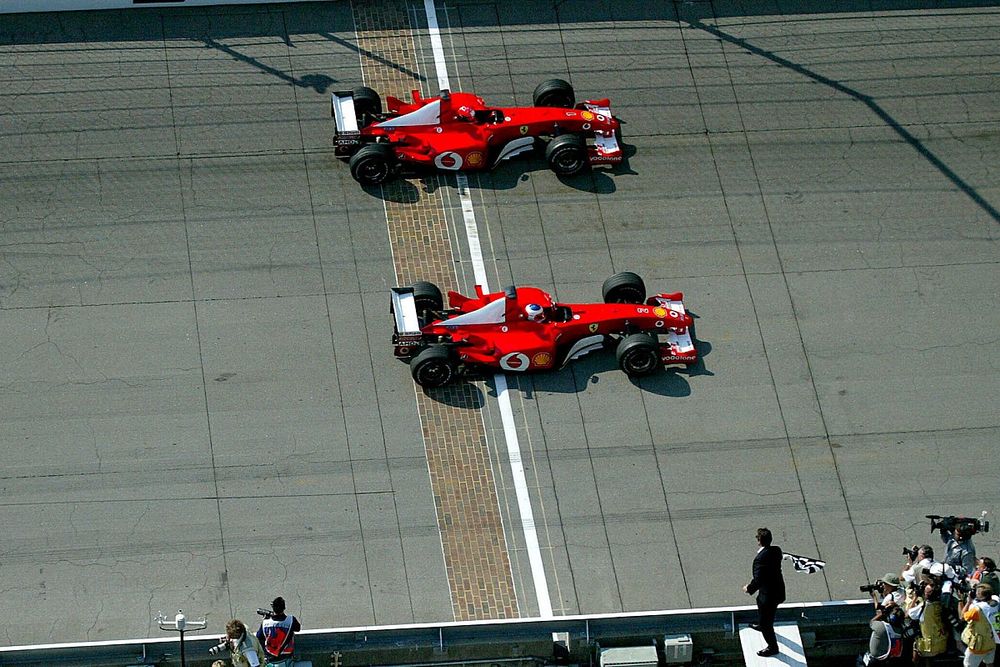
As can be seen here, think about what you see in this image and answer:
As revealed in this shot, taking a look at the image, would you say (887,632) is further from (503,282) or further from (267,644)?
(503,282)

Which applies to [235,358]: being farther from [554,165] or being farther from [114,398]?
[554,165]

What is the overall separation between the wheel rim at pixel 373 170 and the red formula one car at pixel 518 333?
2.83 m

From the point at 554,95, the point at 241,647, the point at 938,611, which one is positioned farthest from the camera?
the point at 554,95

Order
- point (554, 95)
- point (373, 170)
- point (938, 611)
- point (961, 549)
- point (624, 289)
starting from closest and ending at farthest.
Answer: point (938, 611), point (961, 549), point (624, 289), point (373, 170), point (554, 95)

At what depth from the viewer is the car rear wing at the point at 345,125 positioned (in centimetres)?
2716

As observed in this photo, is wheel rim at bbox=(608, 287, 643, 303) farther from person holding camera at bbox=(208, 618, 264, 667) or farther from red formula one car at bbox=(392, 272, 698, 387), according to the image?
person holding camera at bbox=(208, 618, 264, 667)

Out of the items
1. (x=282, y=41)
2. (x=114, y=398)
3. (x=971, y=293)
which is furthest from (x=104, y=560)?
(x=971, y=293)

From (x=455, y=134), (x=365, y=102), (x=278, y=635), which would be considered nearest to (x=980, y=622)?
(x=278, y=635)

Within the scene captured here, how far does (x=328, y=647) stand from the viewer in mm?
20312

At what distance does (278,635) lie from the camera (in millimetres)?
19781

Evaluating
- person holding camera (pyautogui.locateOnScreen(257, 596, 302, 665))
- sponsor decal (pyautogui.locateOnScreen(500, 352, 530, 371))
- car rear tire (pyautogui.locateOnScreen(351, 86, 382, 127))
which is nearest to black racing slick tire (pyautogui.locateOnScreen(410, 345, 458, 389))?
sponsor decal (pyautogui.locateOnScreen(500, 352, 530, 371))

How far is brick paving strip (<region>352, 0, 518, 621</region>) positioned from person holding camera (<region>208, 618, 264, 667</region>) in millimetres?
3412

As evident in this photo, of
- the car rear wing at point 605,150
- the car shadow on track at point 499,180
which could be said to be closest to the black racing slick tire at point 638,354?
the car shadow on track at point 499,180

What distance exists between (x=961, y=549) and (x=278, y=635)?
27.1 ft
